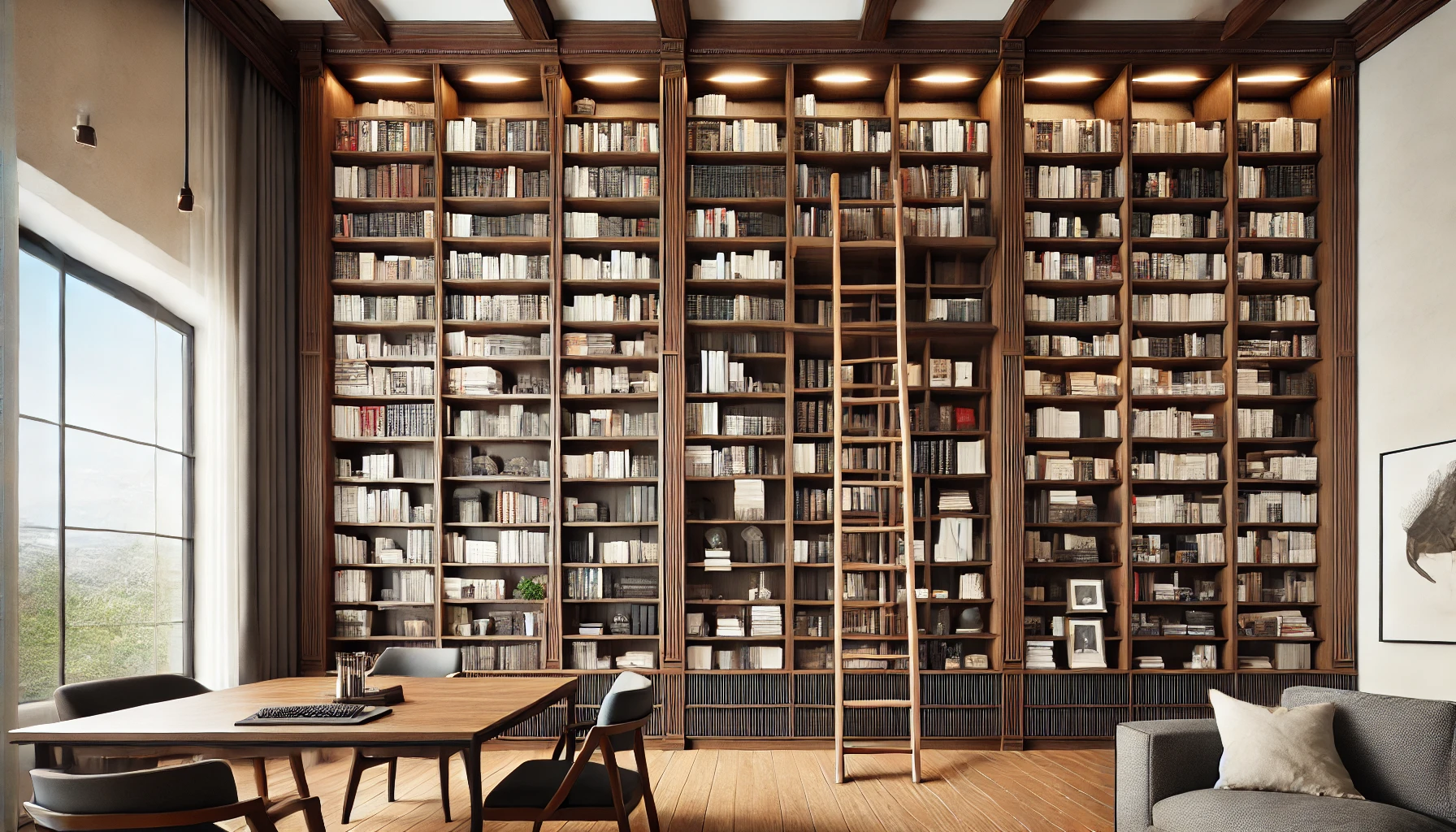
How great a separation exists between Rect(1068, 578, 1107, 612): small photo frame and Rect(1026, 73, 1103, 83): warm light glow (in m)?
3.49

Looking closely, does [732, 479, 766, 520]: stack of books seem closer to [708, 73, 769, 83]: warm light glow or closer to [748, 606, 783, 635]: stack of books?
[748, 606, 783, 635]: stack of books

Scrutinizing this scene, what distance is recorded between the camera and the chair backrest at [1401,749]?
11.7ft

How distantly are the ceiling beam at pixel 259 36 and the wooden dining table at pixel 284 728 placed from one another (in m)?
4.06

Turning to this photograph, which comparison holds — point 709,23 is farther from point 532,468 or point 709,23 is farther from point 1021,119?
point 532,468

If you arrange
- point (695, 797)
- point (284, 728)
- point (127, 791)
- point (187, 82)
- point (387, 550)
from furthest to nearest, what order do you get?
1. point (387, 550)
2. point (187, 82)
3. point (695, 797)
4. point (284, 728)
5. point (127, 791)

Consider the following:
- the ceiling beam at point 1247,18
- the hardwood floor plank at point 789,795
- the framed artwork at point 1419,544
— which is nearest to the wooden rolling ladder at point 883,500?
the hardwood floor plank at point 789,795

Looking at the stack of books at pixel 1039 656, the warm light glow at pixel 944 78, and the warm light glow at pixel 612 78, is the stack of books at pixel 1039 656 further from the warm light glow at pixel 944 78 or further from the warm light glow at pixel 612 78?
the warm light glow at pixel 612 78

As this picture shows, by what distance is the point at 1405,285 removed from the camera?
20.3 ft

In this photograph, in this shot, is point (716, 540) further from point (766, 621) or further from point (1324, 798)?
point (1324, 798)

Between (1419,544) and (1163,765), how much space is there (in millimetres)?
3209

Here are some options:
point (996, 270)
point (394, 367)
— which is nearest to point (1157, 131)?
point (996, 270)

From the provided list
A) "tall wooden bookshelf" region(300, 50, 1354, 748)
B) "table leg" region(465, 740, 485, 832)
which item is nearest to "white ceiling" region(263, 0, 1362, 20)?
"tall wooden bookshelf" region(300, 50, 1354, 748)

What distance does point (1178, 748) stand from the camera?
3904mm

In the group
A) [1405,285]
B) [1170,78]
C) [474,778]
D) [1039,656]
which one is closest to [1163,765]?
[474,778]
